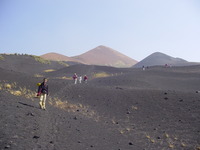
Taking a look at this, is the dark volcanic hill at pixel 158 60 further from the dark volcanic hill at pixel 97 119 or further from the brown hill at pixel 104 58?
the dark volcanic hill at pixel 97 119

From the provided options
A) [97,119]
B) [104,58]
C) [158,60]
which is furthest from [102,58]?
[97,119]

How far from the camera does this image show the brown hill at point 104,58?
128 meters

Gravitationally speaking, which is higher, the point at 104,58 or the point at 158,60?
the point at 104,58

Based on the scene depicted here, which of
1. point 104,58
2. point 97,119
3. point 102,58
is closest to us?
point 97,119

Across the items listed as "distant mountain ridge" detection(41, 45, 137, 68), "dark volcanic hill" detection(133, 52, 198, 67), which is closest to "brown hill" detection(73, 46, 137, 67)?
"distant mountain ridge" detection(41, 45, 137, 68)

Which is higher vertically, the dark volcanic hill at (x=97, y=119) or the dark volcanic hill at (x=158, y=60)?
the dark volcanic hill at (x=158, y=60)

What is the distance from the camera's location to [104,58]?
13962cm

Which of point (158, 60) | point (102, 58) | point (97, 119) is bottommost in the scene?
point (97, 119)

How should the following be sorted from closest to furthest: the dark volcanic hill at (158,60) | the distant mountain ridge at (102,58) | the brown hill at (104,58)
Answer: the dark volcanic hill at (158,60)
the distant mountain ridge at (102,58)
the brown hill at (104,58)

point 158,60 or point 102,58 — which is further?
point 102,58

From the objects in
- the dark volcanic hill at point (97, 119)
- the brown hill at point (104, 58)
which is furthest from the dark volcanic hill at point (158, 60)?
the dark volcanic hill at point (97, 119)

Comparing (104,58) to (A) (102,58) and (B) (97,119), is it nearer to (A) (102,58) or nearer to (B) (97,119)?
(A) (102,58)

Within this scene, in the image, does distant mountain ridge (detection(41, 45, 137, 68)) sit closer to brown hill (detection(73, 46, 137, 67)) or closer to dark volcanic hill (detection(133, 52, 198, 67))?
brown hill (detection(73, 46, 137, 67))

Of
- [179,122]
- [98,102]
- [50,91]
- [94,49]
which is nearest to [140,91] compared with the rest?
[98,102]
